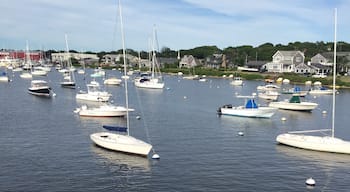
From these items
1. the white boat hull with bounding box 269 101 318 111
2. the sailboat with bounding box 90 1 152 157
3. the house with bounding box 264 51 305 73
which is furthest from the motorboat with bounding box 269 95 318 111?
the house with bounding box 264 51 305 73

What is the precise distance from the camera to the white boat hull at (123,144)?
33.4m

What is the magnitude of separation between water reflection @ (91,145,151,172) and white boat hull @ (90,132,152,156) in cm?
42

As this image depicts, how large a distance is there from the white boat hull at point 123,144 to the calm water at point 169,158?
1.84 feet

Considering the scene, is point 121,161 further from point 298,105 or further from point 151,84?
point 151,84

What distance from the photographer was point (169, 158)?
3359 cm

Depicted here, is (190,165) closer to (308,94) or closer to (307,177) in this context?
(307,177)

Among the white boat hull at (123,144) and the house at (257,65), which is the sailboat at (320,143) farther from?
the house at (257,65)

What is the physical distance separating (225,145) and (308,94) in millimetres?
66302

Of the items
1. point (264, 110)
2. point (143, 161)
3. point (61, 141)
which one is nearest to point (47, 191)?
point (143, 161)

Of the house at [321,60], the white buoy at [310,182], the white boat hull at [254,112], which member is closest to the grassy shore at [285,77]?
the house at [321,60]

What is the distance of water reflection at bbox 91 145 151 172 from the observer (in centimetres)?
3095

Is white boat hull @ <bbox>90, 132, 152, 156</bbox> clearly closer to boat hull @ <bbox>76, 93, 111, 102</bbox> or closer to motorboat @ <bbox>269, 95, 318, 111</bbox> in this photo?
boat hull @ <bbox>76, 93, 111, 102</bbox>

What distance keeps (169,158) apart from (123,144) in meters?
4.07

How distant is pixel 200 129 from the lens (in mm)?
47344
